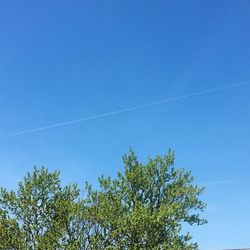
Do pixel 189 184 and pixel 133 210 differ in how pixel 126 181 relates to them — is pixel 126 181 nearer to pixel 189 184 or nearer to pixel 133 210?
pixel 133 210

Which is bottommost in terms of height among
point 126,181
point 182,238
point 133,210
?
point 182,238

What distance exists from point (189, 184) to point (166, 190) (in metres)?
2.61

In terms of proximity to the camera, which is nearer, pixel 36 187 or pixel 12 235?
pixel 12 235

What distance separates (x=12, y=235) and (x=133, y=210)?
12583 millimetres

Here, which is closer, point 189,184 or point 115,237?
point 115,237

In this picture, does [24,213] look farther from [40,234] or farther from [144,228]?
[144,228]

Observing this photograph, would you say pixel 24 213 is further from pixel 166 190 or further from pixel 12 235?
pixel 166 190

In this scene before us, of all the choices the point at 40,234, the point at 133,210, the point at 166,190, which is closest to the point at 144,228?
the point at 133,210

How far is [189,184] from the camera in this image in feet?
154

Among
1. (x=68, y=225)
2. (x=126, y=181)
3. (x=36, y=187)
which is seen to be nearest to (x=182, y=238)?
(x=126, y=181)

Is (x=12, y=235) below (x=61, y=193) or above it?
below

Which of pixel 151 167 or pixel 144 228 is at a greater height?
pixel 151 167

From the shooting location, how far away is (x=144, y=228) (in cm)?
4231

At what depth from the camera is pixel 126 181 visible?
153 feet
